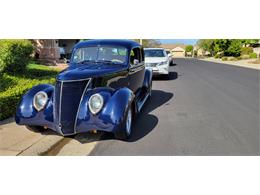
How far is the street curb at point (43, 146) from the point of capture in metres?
3.61

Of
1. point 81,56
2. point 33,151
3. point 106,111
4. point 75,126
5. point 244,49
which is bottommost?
point 33,151

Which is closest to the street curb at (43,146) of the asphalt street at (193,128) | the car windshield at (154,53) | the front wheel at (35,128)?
the front wheel at (35,128)

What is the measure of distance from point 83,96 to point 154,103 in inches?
125

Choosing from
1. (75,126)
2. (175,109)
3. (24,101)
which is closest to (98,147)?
(75,126)

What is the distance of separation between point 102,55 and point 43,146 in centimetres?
229

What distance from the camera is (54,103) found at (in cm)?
387

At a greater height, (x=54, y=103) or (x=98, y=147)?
(x=54, y=103)

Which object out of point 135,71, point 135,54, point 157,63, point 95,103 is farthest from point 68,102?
point 157,63

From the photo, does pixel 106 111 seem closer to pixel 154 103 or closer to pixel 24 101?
pixel 24 101

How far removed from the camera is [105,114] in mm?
3596

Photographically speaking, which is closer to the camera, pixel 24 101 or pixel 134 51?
pixel 24 101

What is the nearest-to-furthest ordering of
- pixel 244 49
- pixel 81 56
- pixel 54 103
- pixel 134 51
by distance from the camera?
pixel 54 103
pixel 81 56
pixel 134 51
pixel 244 49

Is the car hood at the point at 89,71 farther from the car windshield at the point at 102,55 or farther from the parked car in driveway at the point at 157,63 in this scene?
the parked car in driveway at the point at 157,63

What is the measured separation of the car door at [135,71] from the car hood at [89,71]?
529 millimetres
